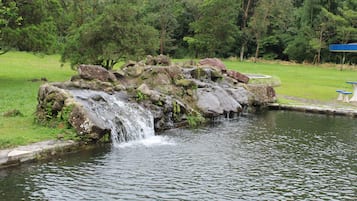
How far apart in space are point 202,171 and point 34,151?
4.92m

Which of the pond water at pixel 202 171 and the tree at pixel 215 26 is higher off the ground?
the tree at pixel 215 26

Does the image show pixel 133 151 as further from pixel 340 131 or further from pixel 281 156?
pixel 340 131

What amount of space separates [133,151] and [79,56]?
17.3m

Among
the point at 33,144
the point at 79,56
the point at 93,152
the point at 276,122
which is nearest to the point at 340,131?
the point at 276,122

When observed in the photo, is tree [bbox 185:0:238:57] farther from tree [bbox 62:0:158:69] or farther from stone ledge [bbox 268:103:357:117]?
stone ledge [bbox 268:103:357:117]

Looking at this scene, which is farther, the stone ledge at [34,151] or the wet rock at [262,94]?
the wet rock at [262,94]

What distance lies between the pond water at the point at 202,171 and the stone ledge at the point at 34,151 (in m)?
0.32

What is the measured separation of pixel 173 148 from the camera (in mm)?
14547

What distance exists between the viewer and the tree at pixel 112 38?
28.8 metres

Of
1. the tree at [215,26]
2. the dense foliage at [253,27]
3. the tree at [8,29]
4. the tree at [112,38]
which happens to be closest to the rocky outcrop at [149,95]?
the tree at [112,38]

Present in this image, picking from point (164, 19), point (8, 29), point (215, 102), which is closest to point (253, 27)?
point (164, 19)

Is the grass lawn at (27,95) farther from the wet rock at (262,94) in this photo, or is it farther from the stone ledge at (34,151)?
the wet rock at (262,94)

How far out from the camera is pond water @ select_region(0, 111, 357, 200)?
33.8 feet

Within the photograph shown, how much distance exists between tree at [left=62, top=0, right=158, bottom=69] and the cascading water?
11.8 m
